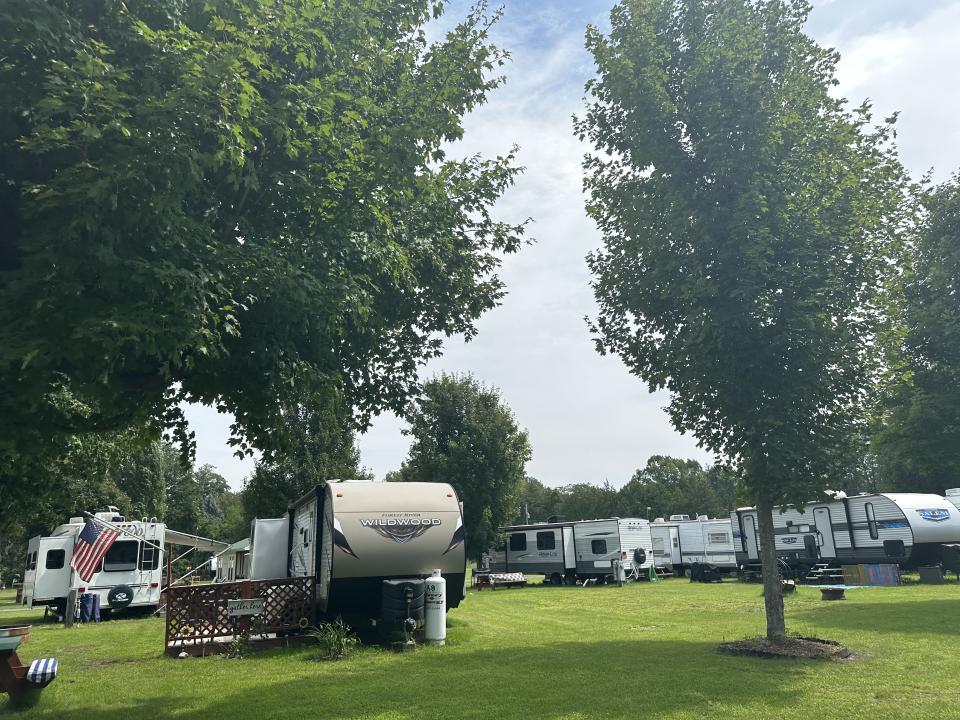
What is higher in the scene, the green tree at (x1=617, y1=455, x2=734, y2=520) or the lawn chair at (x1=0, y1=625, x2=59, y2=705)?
the green tree at (x1=617, y1=455, x2=734, y2=520)

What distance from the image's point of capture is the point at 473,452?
3362cm

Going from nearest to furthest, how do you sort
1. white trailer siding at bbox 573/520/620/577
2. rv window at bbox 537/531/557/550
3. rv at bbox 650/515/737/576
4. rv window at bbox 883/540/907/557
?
rv window at bbox 883/540/907/557 → white trailer siding at bbox 573/520/620/577 → rv at bbox 650/515/737/576 → rv window at bbox 537/531/557/550

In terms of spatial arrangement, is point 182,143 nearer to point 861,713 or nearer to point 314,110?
point 314,110

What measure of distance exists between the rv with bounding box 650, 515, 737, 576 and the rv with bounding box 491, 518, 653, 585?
121 inches

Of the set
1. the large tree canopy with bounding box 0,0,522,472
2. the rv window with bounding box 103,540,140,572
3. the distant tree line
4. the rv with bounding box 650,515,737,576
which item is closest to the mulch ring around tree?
the large tree canopy with bounding box 0,0,522,472

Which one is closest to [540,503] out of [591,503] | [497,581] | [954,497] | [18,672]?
[591,503]

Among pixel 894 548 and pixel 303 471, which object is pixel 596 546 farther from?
pixel 303 471

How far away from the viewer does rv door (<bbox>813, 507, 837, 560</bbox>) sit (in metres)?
26.0

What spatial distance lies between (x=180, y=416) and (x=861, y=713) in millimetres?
8370

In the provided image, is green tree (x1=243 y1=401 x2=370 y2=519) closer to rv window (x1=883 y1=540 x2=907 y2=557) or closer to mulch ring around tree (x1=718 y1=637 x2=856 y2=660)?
rv window (x1=883 y1=540 x2=907 y2=557)

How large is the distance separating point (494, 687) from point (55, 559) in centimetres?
1816

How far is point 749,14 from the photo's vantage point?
11367 mm

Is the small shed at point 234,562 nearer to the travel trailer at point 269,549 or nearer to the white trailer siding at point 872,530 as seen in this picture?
the travel trailer at point 269,549

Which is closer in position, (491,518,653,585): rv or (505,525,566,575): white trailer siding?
(491,518,653,585): rv
